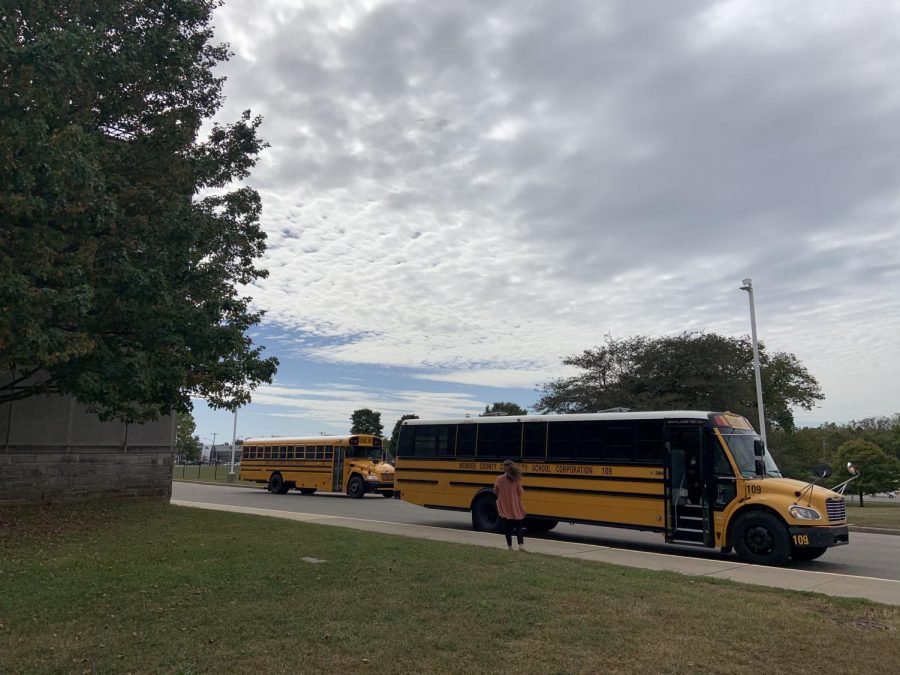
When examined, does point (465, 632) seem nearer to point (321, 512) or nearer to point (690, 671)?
point (690, 671)

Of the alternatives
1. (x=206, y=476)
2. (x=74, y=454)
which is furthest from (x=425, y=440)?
(x=206, y=476)

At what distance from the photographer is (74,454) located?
16.7 m

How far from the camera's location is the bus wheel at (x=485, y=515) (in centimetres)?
1474

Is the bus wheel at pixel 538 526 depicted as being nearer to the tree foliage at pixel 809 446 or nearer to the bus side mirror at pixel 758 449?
the bus side mirror at pixel 758 449

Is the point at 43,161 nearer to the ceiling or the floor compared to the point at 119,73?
nearer to the floor

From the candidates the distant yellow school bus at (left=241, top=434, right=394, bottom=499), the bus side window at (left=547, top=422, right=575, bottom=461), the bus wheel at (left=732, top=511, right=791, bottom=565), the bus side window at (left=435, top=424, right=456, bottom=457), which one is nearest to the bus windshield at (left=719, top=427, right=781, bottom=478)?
the bus wheel at (left=732, top=511, right=791, bottom=565)

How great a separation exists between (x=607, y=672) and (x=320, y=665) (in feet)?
6.90

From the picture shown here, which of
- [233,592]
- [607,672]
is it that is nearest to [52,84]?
[233,592]

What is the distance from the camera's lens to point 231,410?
45.3ft

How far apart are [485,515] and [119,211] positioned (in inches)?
381

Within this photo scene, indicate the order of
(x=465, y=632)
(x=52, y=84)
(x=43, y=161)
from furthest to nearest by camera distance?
1. (x=52, y=84)
2. (x=43, y=161)
3. (x=465, y=632)

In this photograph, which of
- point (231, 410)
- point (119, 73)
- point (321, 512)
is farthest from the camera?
point (321, 512)

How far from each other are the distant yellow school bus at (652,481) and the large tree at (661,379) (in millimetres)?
18865

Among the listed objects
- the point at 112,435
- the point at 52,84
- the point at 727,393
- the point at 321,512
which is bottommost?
the point at 321,512
